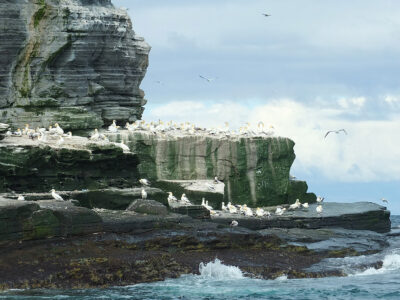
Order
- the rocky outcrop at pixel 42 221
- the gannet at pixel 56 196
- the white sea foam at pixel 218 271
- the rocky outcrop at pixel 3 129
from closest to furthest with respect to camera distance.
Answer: the rocky outcrop at pixel 42 221
the white sea foam at pixel 218 271
the gannet at pixel 56 196
the rocky outcrop at pixel 3 129

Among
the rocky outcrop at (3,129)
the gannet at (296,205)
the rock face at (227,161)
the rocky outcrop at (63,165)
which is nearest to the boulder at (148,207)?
the rocky outcrop at (63,165)

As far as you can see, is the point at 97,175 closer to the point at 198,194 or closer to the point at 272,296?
the point at 198,194

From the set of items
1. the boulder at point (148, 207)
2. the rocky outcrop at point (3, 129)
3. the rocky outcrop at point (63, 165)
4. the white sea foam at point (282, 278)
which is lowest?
the white sea foam at point (282, 278)

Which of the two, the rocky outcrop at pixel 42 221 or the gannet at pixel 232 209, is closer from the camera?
the rocky outcrop at pixel 42 221

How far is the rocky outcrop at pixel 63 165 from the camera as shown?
52.4 meters

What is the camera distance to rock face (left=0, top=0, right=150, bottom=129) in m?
66.3

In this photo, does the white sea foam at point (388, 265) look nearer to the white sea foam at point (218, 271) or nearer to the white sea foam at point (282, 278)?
the white sea foam at point (282, 278)

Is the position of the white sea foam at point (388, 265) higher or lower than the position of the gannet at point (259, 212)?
lower

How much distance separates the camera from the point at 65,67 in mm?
68938

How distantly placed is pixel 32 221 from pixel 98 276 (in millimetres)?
3492

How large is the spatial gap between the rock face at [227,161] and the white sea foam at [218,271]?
2261 cm

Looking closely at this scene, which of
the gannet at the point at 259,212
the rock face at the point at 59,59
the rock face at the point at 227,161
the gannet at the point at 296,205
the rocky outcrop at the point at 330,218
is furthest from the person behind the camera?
the gannet at the point at 296,205

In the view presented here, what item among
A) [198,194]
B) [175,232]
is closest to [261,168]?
[198,194]

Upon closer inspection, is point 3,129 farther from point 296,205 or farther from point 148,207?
point 296,205
